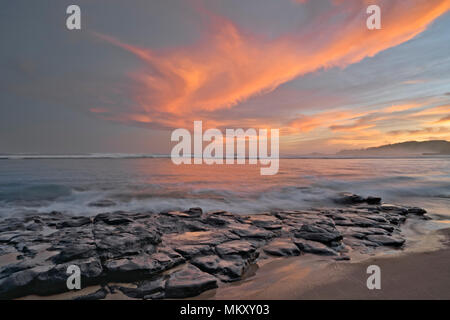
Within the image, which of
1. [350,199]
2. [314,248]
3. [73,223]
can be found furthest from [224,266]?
[350,199]

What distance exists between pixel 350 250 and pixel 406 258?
2.60 feet

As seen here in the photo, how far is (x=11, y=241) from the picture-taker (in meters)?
4.11

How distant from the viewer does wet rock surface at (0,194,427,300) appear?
2.73 meters

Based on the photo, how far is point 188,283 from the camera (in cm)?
265

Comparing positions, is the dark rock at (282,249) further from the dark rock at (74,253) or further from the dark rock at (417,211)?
the dark rock at (417,211)

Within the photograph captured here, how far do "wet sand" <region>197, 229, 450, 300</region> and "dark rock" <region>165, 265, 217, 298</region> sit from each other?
0.11m

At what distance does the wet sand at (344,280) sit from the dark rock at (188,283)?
0.11 m

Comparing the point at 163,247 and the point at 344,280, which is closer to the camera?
→ the point at 344,280

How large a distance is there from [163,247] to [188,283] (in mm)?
1334

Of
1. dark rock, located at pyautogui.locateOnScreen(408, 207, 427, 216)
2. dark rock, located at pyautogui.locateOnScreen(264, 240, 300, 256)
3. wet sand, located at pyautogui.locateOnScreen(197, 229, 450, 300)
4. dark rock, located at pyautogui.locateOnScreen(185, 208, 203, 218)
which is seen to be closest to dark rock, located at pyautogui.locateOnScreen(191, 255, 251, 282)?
wet sand, located at pyautogui.locateOnScreen(197, 229, 450, 300)

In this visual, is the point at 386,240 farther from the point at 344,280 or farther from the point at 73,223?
the point at 73,223
